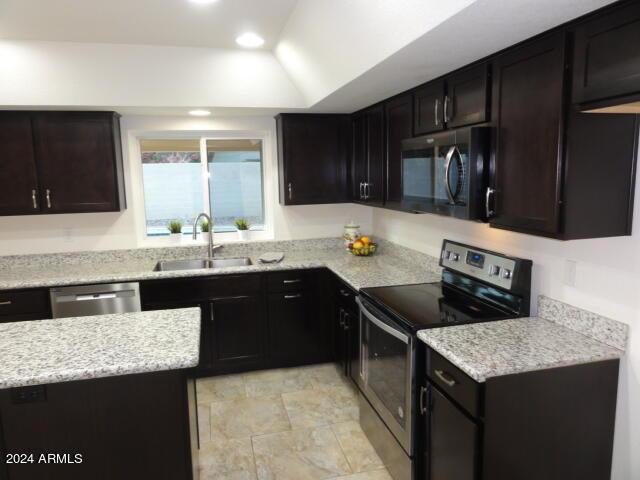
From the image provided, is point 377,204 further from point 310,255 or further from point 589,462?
point 589,462

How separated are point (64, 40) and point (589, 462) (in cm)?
378

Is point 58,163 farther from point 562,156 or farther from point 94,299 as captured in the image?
point 562,156

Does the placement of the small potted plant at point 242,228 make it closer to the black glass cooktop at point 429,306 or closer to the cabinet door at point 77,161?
the cabinet door at point 77,161

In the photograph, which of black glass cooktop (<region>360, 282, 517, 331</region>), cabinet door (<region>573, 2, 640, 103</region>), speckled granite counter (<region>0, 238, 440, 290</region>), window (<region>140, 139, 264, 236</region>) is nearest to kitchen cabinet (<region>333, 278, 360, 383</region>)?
speckled granite counter (<region>0, 238, 440, 290</region>)

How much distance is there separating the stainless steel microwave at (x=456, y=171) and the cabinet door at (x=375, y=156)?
0.77 meters

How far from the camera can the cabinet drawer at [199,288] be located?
132 inches

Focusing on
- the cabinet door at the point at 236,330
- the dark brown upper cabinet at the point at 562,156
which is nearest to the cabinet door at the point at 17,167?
the cabinet door at the point at 236,330

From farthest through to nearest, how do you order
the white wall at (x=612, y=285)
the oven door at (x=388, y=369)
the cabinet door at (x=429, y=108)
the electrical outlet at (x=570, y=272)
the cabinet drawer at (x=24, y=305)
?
the cabinet drawer at (x=24, y=305), the cabinet door at (x=429, y=108), the oven door at (x=388, y=369), the electrical outlet at (x=570, y=272), the white wall at (x=612, y=285)

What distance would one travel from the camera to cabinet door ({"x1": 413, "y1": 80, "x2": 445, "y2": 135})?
2355 millimetres

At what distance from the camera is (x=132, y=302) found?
10.9 ft

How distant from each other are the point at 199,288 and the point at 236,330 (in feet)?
1.48

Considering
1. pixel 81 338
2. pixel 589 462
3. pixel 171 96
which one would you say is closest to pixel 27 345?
pixel 81 338

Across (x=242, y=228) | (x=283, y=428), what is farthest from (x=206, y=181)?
(x=283, y=428)

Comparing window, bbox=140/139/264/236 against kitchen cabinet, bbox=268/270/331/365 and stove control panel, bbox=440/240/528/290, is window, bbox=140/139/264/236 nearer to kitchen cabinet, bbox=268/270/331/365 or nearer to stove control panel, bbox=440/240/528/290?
kitchen cabinet, bbox=268/270/331/365
